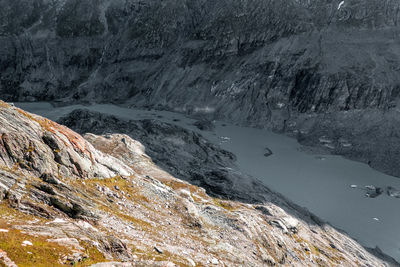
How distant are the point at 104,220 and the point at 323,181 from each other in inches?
3656

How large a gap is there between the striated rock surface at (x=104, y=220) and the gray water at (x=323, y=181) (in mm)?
37447

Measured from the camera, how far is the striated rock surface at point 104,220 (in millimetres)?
20266

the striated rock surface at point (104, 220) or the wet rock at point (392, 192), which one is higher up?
the striated rock surface at point (104, 220)

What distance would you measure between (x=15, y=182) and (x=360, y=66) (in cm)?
14091

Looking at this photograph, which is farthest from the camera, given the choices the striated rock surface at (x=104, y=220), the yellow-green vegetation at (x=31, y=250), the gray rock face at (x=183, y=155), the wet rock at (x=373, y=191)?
the wet rock at (x=373, y=191)

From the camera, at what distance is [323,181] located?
108 m

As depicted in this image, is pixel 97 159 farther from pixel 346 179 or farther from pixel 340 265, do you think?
pixel 346 179

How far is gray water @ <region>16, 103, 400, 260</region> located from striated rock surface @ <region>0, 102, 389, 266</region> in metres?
37.4

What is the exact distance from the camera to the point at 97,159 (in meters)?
37.8

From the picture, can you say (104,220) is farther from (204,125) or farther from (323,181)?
(204,125)

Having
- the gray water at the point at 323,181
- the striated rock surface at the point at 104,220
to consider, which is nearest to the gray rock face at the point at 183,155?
the striated rock surface at the point at 104,220

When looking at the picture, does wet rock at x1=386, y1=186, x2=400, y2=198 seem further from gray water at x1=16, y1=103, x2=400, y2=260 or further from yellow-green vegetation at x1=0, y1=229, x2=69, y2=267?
yellow-green vegetation at x1=0, y1=229, x2=69, y2=267

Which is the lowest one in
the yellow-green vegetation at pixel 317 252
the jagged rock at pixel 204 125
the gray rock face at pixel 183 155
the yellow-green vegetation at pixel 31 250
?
the jagged rock at pixel 204 125

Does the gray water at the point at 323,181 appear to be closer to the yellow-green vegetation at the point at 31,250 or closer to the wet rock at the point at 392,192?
the wet rock at the point at 392,192
